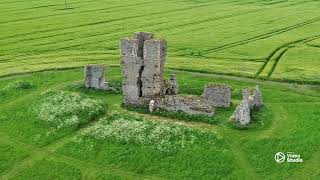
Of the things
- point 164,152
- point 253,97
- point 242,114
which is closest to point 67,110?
point 164,152

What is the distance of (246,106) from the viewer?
145 feet

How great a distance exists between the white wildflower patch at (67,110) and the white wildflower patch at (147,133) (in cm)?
232

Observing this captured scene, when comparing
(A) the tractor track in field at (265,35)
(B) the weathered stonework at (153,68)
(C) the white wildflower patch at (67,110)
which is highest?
(B) the weathered stonework at (153,68)

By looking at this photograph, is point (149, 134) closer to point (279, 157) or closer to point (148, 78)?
point (148, 78)

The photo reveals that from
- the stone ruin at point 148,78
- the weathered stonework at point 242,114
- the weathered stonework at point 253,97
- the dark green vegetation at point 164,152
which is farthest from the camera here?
the weathered stonework at point 253,97

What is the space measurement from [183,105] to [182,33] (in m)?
44.9

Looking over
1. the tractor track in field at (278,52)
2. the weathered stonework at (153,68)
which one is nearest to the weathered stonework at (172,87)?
the weathered stonework at (153,68)

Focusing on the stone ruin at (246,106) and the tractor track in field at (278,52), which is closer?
the stone ruin at (246,106)

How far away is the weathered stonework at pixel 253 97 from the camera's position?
47.2 meters

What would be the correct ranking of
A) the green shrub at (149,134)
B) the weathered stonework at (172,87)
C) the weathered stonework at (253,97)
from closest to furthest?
the green shrub at (149,134) → the weathered stonework at (253,97) → the weathered stonework at (172,87)

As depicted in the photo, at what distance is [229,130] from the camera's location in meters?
43.7

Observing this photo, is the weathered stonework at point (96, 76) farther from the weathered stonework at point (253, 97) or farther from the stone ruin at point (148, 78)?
the weathered stonework at point (253, 97)

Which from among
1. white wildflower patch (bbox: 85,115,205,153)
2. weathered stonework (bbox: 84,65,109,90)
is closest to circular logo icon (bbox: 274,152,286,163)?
white wildflower patch (bbox: 85,115,205,153)
